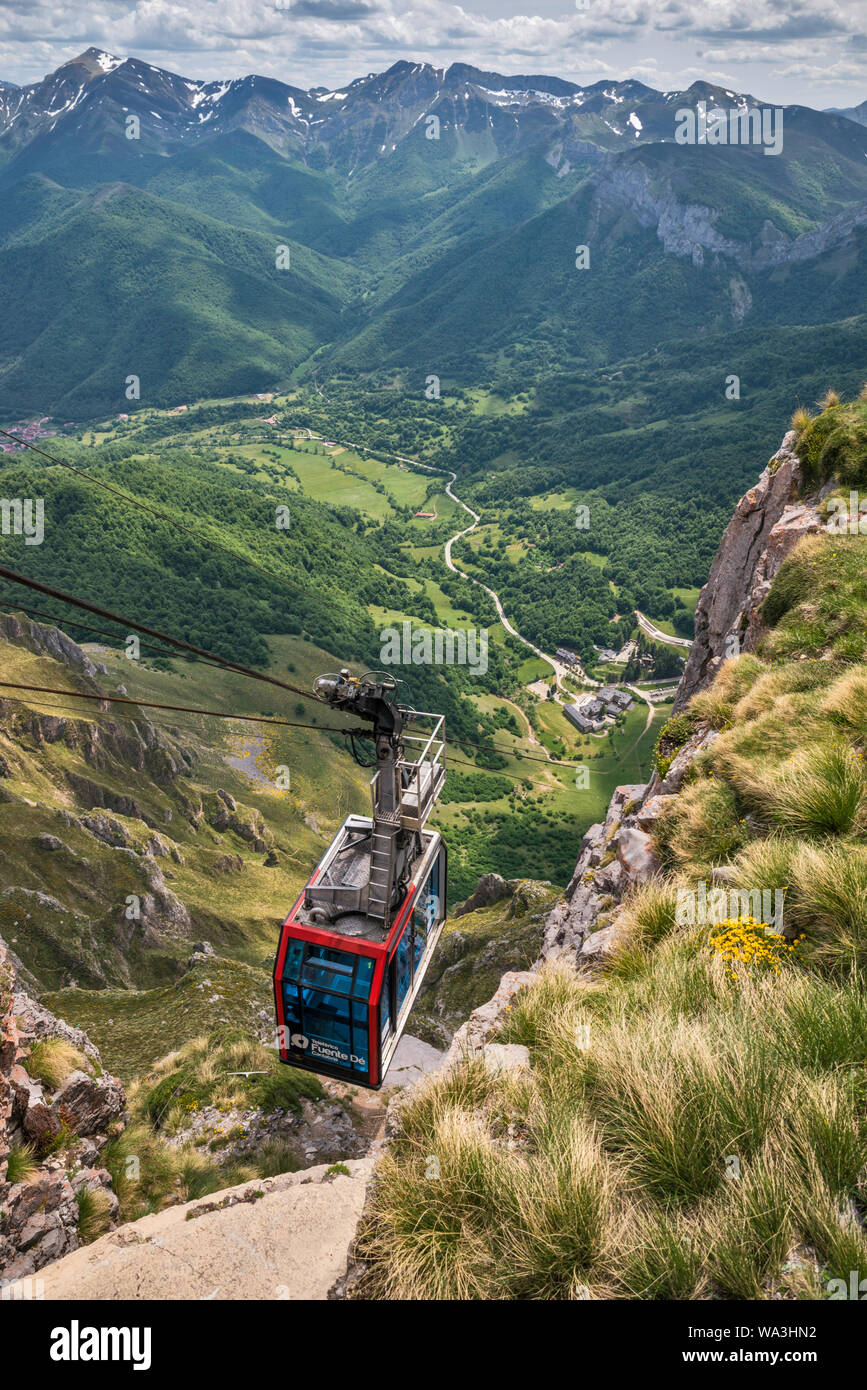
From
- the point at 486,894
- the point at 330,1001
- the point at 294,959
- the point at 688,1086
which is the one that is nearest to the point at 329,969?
the point at 330,1001

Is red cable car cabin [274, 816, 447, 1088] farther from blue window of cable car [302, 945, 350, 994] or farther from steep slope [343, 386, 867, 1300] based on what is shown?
steep slope [343, 386, 867, 1300]

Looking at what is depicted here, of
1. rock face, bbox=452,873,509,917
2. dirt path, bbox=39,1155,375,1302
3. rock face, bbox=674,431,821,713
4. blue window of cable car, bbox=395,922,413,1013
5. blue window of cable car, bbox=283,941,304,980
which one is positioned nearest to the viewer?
dirt path, bbox=39,1155,375,1302

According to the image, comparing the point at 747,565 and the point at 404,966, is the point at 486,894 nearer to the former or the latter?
the point at 747,565

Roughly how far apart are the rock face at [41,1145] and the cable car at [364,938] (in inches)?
178

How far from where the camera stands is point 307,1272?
841 centimetres

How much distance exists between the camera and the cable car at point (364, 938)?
1321cm

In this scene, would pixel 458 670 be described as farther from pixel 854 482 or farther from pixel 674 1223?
pixel 674 1223

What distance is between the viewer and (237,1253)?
9391 mm

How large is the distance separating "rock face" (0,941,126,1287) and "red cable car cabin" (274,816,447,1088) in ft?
14.9

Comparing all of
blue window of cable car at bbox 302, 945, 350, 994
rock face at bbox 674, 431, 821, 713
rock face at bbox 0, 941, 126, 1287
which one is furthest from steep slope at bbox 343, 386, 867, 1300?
rock face at bbox 674, 431, 821, 713

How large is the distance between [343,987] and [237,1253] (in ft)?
14.6

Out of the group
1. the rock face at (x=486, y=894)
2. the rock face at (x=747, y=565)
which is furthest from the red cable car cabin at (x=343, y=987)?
the rock face at (x=486, y=894)

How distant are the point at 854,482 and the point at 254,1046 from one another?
1016 inches

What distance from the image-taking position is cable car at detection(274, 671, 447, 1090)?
1321 cm
